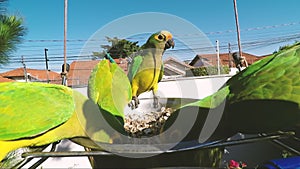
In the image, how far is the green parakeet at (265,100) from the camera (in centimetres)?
26

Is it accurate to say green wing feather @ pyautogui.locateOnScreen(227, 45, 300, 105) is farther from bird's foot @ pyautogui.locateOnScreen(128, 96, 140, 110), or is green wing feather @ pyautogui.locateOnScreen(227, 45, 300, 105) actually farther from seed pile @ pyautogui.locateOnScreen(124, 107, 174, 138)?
bird's foot @ pyautogui.locateOnScreen(128, 96, 140, 110)

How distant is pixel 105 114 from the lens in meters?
0.32

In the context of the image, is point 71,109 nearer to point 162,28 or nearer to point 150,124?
point 150,124

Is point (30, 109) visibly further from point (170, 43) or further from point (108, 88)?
point (170, 43)

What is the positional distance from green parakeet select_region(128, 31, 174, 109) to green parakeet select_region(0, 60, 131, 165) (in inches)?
6.8

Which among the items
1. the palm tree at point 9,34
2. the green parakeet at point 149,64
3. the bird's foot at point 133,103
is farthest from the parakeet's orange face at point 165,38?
the palm tree at point 9,34

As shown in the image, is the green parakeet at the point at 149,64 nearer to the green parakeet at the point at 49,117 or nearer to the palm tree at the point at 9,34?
the green parakeet at the point at 49,117

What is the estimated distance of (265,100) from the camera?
26 cm

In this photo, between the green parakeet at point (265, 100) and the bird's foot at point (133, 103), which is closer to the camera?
the green parakeet at point (265, 100)

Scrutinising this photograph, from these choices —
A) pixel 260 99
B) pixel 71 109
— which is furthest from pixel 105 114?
pixel 260 99

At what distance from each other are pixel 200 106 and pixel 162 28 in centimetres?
24

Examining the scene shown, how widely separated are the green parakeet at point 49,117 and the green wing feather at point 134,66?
7.0 inches

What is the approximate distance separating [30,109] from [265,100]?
0.24 meters

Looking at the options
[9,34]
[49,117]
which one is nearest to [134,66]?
[49,117]
